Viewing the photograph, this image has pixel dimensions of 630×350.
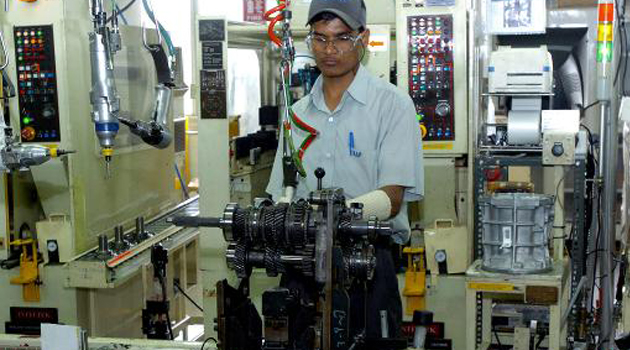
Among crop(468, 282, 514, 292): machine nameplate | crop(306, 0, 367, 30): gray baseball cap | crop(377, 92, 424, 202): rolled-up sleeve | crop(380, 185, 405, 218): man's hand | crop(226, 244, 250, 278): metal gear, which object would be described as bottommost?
crop(468, 282, 514, 292): machine nameplate

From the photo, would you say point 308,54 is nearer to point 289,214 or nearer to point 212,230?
point 212,230

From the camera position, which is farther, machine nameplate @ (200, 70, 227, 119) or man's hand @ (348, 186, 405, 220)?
machine nameplate @ (200, 70, 227, 119)

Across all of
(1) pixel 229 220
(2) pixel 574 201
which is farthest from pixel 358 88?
(2) pixel 574 201

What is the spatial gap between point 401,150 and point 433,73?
5.07ft

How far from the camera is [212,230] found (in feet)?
14.2

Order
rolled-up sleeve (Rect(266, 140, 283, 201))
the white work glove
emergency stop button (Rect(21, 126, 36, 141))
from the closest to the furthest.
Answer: the white work glove → rolled-up sleeve (Rect(266, 140, 283, 201)) → emergency stop button (Rect(21, 126, 36, 141))

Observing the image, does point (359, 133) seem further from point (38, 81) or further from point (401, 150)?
point (38, 81)

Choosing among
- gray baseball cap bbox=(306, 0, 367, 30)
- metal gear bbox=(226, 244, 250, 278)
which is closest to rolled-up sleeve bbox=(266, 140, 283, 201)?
gray baseball cap bbox=(306, 0, 367, 30)

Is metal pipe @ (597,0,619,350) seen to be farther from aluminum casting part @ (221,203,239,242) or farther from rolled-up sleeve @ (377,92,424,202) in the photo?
aluminum casting part @ (221,203,239,242)

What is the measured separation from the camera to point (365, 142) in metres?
2.78

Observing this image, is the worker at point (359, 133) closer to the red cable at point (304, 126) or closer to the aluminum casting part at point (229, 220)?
the red cable at point (304, 126)

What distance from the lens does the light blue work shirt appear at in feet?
8.99

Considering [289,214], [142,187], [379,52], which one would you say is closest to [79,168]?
[142,187]

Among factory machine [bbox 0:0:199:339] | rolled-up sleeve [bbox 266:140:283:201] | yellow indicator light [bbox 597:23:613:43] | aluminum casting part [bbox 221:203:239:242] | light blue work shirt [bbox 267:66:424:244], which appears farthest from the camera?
yellow indicator light [bbox 597:23:613:43]
